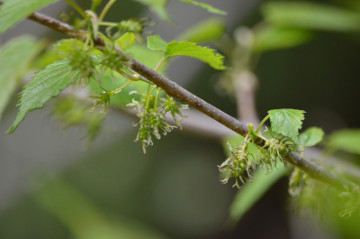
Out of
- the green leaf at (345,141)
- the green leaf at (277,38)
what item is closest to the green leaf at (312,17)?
the green leaf at (277,38)

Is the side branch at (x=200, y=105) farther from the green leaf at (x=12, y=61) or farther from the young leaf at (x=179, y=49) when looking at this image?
the green leaf at (x=12, y=61)

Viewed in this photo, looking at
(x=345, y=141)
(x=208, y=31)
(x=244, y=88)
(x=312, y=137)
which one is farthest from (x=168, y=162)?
(x=312, y=137)

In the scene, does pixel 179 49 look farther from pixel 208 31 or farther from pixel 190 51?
pixel 208 31

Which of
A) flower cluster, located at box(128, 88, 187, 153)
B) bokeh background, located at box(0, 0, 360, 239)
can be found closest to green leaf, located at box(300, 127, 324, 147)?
flower cluster, located at box(128, 88, 187, 153)

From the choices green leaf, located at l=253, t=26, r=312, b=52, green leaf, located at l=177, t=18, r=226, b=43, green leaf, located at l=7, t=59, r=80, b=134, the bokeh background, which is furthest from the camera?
the bokeh background

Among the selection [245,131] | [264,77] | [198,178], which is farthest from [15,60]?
[198,178]

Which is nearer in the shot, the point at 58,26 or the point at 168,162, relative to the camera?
the point at 58,26

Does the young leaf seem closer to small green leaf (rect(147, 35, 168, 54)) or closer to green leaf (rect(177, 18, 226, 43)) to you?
small green leaf (rect(147, 35, 168, 54))
